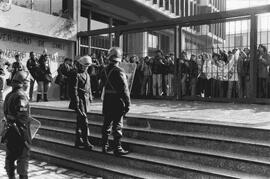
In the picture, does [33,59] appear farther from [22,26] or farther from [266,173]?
[266,173]

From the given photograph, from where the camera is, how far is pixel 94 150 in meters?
6.68

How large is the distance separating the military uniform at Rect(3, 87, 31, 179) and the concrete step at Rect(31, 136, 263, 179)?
1.75 metres

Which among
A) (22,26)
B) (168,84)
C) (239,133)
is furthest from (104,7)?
(239,133)

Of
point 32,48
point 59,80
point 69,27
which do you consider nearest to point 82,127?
point 59,80

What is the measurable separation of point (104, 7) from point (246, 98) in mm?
11192

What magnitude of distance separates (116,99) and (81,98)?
3.43ft

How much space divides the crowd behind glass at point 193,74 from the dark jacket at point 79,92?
313cm

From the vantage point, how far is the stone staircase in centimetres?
515

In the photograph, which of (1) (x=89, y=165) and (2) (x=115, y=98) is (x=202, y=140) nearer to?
(2) (x=115, y=98)

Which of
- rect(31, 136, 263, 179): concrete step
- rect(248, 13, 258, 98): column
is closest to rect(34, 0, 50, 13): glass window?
rect(31, 136, 263, 179): concrete step

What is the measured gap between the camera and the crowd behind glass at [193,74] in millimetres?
10625

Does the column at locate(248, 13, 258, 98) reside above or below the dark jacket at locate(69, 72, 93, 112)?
above

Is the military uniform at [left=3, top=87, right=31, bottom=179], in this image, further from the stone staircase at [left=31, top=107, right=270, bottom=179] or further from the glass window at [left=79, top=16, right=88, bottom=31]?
the glass window at [left=79, top=16, right=88, bottom=31]

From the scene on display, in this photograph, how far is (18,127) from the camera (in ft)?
16.4
